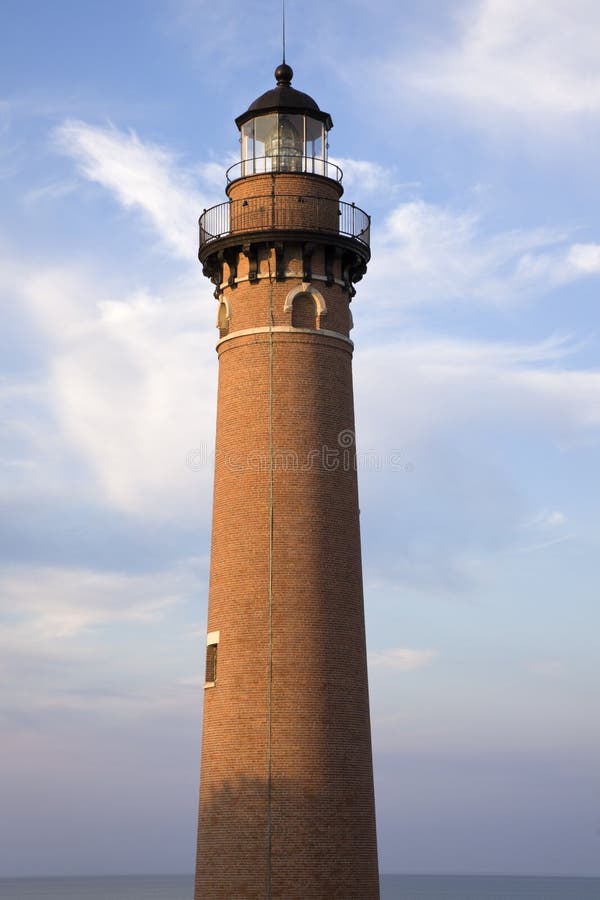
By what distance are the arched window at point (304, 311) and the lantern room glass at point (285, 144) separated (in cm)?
364

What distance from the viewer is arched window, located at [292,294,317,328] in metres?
32.0

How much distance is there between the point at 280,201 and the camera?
32.5 m

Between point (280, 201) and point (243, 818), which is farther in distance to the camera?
point (280, 201)

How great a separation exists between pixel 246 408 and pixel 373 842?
35.5ft

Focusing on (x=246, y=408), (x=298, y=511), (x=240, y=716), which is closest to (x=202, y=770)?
(x=240, y=716)

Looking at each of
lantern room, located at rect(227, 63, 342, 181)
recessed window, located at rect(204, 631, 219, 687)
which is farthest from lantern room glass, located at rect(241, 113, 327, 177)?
recessed window, located at rect(204, 631, 219, 687)

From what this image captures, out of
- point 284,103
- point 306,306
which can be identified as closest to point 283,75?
point 284,103

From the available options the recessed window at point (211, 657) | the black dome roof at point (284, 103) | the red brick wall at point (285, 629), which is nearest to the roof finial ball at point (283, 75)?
the black dome roof at point (284, 103)

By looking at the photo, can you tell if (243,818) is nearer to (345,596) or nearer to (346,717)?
Answer: (346,717)

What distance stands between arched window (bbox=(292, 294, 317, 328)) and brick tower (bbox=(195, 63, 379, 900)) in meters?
0.04

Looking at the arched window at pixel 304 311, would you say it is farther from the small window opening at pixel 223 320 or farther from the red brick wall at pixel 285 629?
the small window opening at pixel 223 320

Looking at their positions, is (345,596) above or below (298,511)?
below

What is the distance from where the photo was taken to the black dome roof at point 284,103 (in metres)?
33.4

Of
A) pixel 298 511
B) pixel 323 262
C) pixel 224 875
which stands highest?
pixel 323 262
